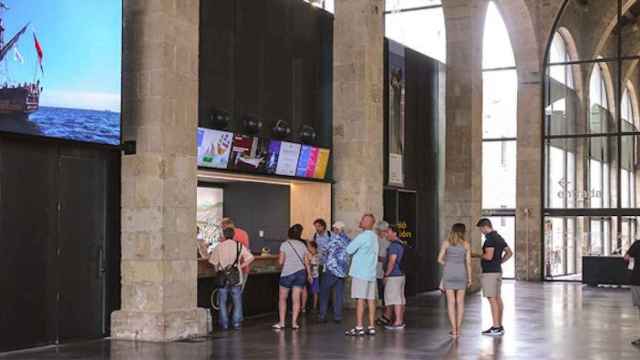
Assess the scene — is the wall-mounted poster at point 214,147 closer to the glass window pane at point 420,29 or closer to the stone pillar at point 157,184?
the stone pillar at point 157,184

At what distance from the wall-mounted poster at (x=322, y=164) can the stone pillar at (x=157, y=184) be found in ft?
14.8

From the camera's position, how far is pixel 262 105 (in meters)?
14.1

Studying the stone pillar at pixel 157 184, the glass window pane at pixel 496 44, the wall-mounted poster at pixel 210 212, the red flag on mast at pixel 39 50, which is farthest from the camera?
the glass window pane at pixel 496 44

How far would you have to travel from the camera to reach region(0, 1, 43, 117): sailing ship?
9477 mm

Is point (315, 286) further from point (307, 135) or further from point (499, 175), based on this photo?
point (499, 175)

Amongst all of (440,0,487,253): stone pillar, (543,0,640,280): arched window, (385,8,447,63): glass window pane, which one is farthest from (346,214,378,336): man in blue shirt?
(543,0,640,280): arched window

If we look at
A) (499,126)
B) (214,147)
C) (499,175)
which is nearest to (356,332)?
(214,147)

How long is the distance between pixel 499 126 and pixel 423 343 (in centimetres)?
1725

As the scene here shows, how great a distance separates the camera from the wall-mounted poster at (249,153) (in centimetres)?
1339

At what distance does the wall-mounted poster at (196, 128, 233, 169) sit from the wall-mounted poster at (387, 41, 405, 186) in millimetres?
5294

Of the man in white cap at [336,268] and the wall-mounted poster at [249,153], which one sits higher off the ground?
the wall-mounted poster at [249,153]

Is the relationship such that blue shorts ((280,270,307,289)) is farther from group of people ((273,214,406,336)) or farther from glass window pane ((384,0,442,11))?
glass window pane ((384,0,442,11))

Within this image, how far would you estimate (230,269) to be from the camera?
12062 mm

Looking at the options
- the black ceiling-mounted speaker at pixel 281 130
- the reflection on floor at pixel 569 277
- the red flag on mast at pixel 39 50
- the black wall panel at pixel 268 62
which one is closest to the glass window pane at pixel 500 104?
the reflection on floor at pixel 569 277
